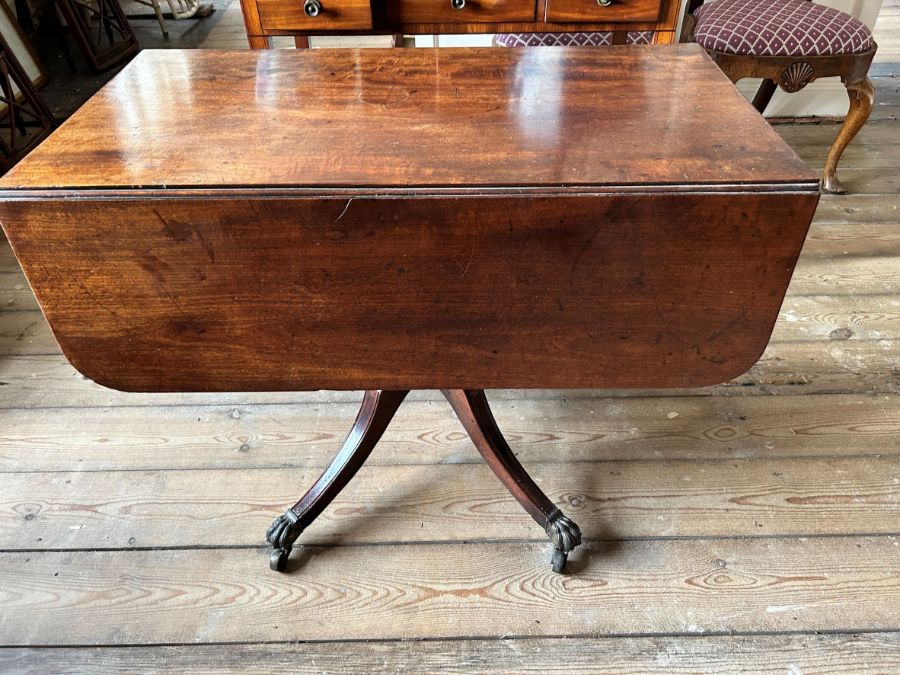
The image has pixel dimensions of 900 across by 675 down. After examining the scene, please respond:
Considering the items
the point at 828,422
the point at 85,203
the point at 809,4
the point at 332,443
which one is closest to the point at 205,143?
the point at 85,203

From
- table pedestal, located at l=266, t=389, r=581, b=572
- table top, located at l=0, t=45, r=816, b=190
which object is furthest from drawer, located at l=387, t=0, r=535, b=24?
table pedestal, located at l=266, t=389, r=581, b=572

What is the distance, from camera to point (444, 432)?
1456 millimetres

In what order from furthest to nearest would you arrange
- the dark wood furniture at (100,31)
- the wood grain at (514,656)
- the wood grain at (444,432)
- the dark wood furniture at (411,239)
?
the dark wood furniture at (100,31) → the wood grain at (444,432) → the wood grain at (514,656) → the dark wood furniture at (411,239)

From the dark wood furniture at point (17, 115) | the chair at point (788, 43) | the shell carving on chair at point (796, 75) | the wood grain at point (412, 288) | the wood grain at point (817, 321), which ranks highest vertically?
the wood grain at point (412, 288)

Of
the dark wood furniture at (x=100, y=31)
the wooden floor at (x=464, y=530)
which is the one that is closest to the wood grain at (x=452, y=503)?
the wooden floor at (x=464, y=530)

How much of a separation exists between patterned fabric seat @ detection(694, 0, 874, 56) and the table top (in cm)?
85

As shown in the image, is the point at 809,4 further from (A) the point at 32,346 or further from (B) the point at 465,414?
(A) the point at 32,346

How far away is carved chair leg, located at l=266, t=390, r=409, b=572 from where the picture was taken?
1.18m

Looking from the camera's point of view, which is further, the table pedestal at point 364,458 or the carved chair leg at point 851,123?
the carved chair leg at point 851,123

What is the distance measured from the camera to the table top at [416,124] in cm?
80

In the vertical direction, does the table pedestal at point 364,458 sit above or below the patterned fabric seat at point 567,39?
below

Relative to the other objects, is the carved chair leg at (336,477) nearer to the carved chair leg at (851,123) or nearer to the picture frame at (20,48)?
the carved chair leg at (851,123)

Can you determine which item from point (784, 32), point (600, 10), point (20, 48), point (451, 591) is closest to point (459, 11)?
point (600, 10)

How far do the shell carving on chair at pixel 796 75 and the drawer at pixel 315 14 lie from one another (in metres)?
A: 1.22
